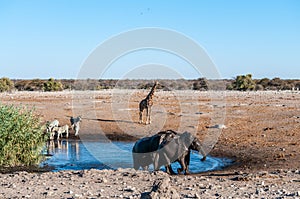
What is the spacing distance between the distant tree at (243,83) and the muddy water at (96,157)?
67.1 m

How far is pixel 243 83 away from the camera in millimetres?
87812

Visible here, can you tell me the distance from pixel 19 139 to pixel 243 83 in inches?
2967

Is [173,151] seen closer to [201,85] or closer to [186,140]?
[186,140]

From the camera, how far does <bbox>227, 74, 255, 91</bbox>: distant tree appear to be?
8756 centimetres

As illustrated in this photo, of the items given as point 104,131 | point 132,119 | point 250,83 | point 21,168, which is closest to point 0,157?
point 21,168

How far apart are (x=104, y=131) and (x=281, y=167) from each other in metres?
14.0

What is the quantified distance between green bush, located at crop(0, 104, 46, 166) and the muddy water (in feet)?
3.07

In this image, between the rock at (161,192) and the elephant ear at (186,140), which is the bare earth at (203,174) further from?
the elephant ear at (186,140)

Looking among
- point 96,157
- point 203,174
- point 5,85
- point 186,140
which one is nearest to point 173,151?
point 186,140

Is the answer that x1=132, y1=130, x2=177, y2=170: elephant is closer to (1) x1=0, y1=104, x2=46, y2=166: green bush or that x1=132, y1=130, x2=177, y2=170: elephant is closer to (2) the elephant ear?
(2) the elephant ear

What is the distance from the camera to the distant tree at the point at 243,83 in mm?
87562

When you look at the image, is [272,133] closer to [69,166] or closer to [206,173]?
[206,173]

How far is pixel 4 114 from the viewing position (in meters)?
15.6

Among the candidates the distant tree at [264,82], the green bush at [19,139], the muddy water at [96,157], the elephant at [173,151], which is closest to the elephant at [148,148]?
the elephant at [173,151]
